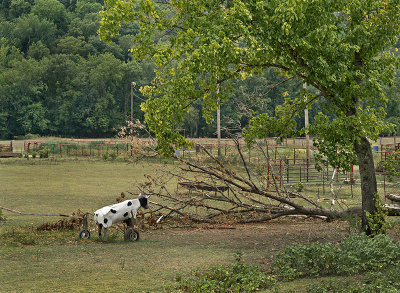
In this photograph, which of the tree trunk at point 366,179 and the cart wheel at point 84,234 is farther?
the cart wheel at point 84,234

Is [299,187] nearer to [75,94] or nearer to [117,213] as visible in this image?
[117,213]

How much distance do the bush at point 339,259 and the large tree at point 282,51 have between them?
2825mm

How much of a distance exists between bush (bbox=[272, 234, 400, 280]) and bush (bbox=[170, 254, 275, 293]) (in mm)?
529

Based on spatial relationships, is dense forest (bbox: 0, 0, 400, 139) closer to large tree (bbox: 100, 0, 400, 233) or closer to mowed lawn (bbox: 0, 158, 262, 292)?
mowed lawn (bbox: 0, 158, 262, 292)

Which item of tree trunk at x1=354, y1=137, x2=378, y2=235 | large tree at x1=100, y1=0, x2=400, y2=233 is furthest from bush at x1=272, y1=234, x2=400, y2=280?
tree trunk at x1=354, y1=137, x2=378, y2=235

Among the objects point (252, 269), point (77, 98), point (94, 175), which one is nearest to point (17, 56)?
point (77, 98)

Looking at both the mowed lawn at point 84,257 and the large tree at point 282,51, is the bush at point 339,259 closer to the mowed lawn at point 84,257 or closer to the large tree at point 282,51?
the mowed lawn at point 84,257

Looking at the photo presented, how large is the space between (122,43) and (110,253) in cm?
9231

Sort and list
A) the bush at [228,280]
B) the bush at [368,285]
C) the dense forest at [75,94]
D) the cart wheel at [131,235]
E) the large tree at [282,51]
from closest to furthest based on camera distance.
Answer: the bush at [368,285]
the bush at [228,280]
the large tree at [282,51]
the cart wheel at [131,235]
the dense forest at [75,94]

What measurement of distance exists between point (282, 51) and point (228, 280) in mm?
5482

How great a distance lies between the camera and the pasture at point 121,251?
843 cm

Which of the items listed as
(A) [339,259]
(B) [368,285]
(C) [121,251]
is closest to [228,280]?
(A) [339,259]

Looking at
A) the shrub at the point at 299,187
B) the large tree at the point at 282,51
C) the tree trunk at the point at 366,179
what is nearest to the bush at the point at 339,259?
the large tree at the point at 282,51

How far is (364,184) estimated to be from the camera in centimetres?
1191
